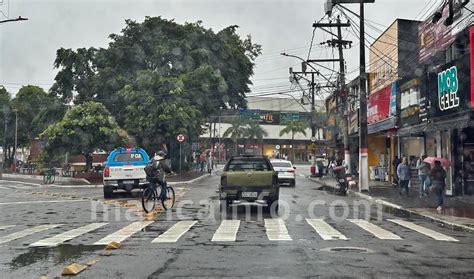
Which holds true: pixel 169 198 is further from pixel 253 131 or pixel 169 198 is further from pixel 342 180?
pixel 253 131

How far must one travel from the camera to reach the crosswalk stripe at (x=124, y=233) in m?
10.6

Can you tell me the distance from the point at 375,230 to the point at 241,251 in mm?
4296

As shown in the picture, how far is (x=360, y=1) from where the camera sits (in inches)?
1006

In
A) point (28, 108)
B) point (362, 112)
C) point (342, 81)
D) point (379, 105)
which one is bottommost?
point (362, 112)

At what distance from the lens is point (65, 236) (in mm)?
11391

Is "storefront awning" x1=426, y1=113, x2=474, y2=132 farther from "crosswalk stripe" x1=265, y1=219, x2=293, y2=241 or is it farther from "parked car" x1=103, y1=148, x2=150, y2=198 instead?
"parked car" x1=103, y1=148, x2=150, y2=198

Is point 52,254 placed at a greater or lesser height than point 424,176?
lesser

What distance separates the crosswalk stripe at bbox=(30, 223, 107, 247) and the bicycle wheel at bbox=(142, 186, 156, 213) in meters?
2.55

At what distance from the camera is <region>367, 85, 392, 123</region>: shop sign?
29144mm

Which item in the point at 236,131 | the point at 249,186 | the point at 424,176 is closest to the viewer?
the point at 249,186

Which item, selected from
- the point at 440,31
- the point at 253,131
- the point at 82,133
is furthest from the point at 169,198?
the point at 253,131

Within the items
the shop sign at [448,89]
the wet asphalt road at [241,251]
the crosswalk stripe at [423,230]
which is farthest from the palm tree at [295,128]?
the crosswalk stripe at [423,230]

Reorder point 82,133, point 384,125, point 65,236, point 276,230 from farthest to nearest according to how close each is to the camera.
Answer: point 82,133 → point 384,125 → point 276,230 → point 65,236

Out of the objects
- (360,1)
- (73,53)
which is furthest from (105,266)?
(73,53)
